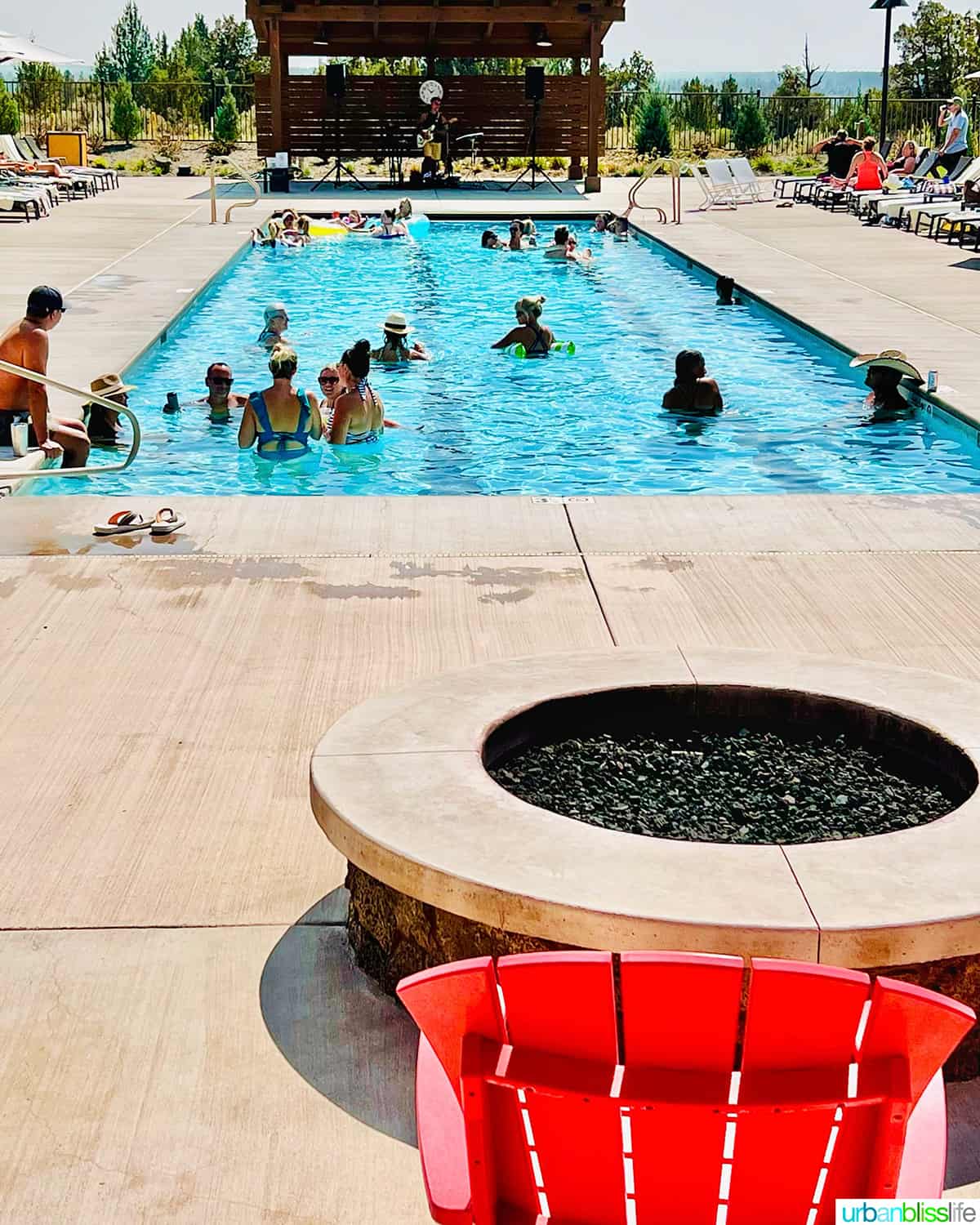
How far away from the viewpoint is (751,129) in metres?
37.7

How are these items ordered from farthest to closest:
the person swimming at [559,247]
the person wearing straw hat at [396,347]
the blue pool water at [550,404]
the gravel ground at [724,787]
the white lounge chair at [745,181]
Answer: the white lounge chair at [745,181] → the person swimming at [559,247] → the person wearing straw hat at [396,347] → the blue pool water at [550,404] → the gravel ground at [724,787]

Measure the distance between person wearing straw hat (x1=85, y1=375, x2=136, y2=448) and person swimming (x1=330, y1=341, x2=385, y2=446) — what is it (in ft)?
4.65

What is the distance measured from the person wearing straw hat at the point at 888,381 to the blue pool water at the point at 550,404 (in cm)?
12

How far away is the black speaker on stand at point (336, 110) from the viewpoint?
31.7 metres

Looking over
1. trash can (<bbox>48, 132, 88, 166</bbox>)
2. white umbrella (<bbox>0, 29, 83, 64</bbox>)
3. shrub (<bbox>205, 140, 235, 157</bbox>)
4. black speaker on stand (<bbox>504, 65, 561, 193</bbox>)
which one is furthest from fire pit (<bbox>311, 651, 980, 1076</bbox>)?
shrub (<bbox>205, 140, 235, 157</bbox>)

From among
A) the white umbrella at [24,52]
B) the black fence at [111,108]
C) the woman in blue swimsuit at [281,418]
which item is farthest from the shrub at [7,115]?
the woman in blue swimsuit at [281,418]

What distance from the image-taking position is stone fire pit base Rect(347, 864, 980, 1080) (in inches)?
121

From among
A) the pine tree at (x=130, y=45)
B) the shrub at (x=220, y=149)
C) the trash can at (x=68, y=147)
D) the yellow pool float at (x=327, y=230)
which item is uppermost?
the pine tree at (x=130, y=45)

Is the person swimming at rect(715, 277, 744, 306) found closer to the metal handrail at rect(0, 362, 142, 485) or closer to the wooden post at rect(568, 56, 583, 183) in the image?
the metal handrail at rect(0, 362, 142, 485)

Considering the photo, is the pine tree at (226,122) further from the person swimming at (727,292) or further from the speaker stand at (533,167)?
the person swimming at (727,292)

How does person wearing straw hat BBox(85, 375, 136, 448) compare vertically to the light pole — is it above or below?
below

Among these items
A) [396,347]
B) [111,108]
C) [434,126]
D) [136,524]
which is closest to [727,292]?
[396,347]

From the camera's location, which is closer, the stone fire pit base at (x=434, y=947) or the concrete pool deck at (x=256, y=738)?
the concrete pool deck at (x=256, y=738)

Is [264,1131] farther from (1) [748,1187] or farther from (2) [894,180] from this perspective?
(2) [894,180]
